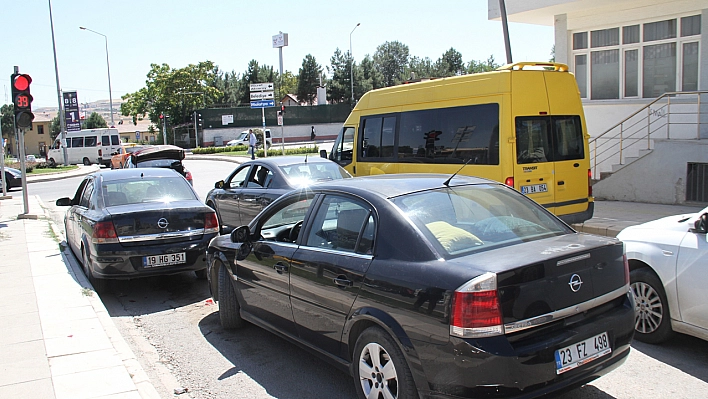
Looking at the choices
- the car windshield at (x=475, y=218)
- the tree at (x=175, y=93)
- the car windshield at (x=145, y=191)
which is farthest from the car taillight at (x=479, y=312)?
the tree at (x=175, y=93)

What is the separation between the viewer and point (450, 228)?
4.05 meters

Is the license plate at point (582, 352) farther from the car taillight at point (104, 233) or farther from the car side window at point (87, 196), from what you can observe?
the car side window at point (87, 196)

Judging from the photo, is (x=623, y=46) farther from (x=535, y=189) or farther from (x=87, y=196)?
(x=87, y=196)

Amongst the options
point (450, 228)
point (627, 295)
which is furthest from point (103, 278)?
point (627, 295)

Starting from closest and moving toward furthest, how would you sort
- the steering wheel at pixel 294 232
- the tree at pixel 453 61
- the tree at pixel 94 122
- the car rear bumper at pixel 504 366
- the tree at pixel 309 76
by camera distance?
the car rear bumper at pixel 504 366 < the steering wheel at pixel 294 232 < the tree at pixel 309 76 < the tree at pixel 453 61 < the tree at pixel 94 122

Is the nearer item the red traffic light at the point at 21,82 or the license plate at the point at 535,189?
the license plate at the point at 535,189

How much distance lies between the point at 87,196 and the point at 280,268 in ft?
17.0

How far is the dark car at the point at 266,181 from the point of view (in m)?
9.44

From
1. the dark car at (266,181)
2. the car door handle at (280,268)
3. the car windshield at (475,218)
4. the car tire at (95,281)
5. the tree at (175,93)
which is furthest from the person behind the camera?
the tree at (175,93)

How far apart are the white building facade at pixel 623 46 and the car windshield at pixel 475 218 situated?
12.2 metres

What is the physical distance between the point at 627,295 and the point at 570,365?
0.88 m

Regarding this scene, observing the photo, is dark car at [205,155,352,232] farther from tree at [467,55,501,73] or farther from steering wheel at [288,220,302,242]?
tree at [467,55,501,73]

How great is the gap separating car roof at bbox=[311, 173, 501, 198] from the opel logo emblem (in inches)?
49.9

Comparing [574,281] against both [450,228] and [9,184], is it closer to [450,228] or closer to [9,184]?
[450,228]
